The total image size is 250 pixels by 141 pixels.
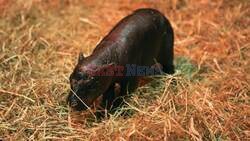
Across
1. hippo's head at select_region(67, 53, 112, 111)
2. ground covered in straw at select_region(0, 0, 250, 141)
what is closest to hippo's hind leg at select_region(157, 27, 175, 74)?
ground covered in straw at select_region(0, 0, 250, 141)

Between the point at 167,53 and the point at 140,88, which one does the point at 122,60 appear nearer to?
the point at 140,88

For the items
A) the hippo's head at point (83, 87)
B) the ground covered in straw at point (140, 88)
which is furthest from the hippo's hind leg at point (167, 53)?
the hippo's head at point (83, 87)

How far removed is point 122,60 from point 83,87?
63cm

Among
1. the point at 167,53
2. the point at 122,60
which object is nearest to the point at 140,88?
the point at 122,60

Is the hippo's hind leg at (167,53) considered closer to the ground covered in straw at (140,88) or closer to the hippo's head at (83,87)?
the ground covered in straw at (140,88)

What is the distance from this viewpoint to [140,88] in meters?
5.12

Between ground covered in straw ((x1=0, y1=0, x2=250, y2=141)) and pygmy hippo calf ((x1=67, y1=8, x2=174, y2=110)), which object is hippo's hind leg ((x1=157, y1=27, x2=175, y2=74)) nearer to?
pygmy hippo calf ((x1=67, y1=8, x2=174, y2=110))

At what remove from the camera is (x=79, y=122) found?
466 centimetres

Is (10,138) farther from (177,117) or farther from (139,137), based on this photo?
(177,117)

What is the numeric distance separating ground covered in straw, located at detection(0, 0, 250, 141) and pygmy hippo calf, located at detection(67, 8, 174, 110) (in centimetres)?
24

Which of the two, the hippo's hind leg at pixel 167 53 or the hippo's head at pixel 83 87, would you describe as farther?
the hippo's hind leg at pixel 167 53

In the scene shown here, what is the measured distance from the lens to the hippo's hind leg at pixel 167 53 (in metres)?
5.57

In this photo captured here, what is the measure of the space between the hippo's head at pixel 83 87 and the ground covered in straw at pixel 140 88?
0.24 metres

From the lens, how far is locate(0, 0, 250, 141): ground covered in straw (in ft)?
14.5
